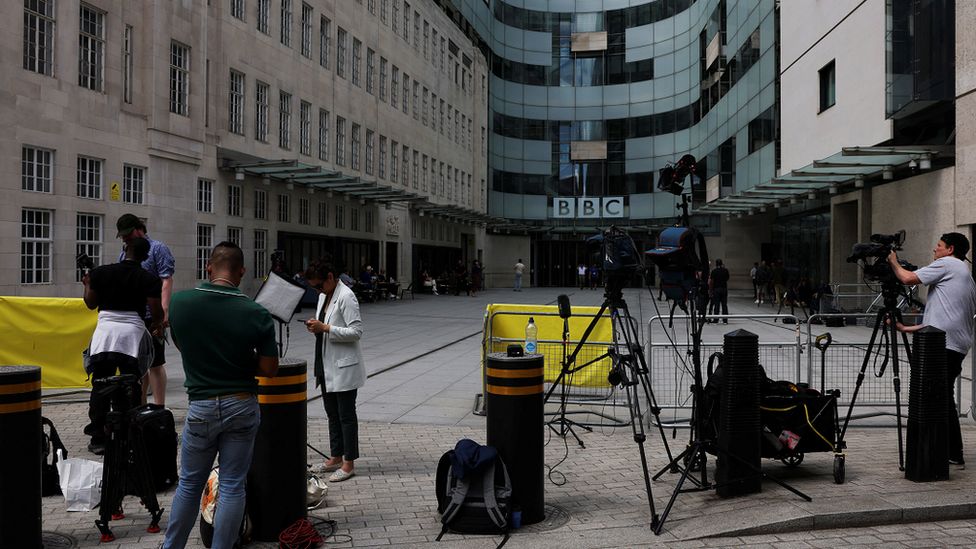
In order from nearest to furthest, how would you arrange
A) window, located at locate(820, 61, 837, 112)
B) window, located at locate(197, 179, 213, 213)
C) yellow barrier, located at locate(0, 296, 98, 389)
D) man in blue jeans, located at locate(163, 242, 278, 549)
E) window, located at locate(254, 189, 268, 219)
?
1. man in blue jeans, located at locate(163, 242, 278, 549)
2. yellow barrier, located at locate(0, 296, 98, 389)
3. window, located at locate(197, 179, 213, 213)
4. window, located at locate(820, 61, 837, 112)
5. window, located at locate(254, 189, 268, 219)

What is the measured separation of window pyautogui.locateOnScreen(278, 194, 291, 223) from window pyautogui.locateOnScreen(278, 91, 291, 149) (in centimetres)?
195

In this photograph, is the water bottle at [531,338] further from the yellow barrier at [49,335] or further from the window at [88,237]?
the window at [88,237]

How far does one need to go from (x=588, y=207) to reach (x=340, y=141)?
2579cm

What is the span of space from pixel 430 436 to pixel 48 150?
1484cm

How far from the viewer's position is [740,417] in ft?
19.7

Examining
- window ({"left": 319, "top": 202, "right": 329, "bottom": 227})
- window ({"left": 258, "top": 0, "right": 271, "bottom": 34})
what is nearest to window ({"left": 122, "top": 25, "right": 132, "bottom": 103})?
window ({"left": 258, "top": 0, "right": 271, "bottom": 34})

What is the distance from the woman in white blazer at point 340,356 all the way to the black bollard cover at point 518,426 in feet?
4.91

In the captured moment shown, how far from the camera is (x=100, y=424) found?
225 inches

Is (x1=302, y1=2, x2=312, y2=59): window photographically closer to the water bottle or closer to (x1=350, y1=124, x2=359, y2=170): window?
(x1=350, y1=124, x2=359, y2=170): window

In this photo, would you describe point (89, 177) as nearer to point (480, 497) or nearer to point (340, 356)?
point (340, 356)

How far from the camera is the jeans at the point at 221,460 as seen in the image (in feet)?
14.2

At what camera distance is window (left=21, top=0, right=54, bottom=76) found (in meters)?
18.0

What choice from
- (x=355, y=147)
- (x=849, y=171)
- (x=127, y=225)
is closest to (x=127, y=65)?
(x=355, y=147)

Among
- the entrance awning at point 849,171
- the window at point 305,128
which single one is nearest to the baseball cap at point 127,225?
the entrance awning at point 849,171
